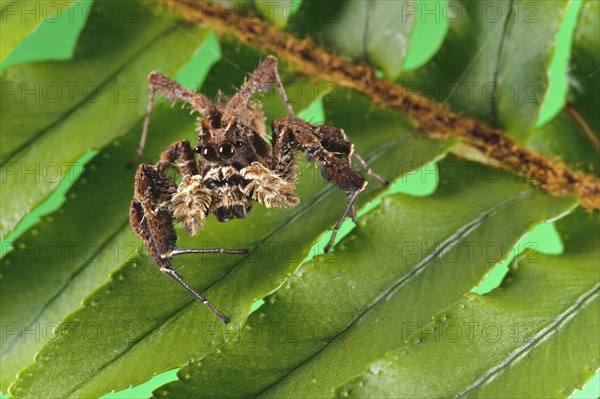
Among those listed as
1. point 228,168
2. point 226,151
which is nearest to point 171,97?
point 226,151

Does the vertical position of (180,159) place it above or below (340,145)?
below

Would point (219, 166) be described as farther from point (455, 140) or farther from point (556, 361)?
point (556, 361)

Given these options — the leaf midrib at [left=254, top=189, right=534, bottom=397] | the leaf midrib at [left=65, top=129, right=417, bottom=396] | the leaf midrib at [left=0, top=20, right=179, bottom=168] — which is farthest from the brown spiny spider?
the leaf midrib at [left=254, top=189, right=534, bottom=397]

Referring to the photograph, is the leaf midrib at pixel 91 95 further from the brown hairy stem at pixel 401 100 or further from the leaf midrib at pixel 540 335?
the leaf midrib at pixel 540 335

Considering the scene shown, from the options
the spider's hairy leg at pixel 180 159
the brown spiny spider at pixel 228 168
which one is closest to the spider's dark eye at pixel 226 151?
the brown spiny spider at pixel 228 168

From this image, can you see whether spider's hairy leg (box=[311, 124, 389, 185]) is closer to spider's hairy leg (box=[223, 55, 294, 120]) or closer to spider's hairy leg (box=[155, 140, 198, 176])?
spider's hairy leg (box=[223, 55, 294, 120])

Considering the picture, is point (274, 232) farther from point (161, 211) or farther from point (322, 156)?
point (161, 211)

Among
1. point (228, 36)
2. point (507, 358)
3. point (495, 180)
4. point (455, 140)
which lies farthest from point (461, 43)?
point (507, 358)
